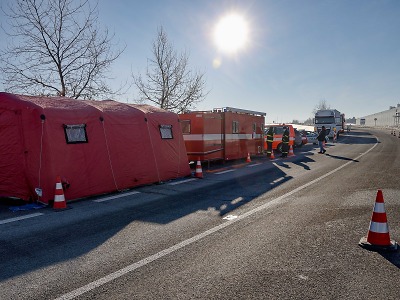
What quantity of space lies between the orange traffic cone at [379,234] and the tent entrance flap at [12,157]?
300 inches

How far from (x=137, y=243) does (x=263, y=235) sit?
2.06 metres

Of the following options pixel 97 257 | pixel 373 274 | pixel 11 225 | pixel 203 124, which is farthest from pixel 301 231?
pixel 203 124

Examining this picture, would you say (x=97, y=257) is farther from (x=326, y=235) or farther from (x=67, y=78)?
(x=67, y=78)

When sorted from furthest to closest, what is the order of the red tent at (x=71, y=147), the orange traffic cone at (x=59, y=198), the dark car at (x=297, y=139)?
the dark car at (x=297, y=139) → the red tent at (x=71, y=147) → the orange traffic cone at (x=59, y=198)

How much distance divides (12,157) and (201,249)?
6186 mm

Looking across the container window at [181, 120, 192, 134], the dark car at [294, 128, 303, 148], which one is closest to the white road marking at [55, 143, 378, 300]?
the container window at [181, 120, 192, 134]

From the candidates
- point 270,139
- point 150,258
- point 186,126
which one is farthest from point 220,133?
point 150,258

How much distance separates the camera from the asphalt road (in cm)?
355

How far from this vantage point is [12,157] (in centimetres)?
829

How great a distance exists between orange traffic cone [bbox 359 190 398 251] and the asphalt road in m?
0.15

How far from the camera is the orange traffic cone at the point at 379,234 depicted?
469cm

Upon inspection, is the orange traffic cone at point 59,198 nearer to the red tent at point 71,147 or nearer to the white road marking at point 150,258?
the red tent at point 71,147

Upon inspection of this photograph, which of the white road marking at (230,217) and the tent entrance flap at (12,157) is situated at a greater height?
the tent entrance flap at (12,157)

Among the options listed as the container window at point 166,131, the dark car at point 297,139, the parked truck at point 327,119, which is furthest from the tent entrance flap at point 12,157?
the parked truck at point 327,119
